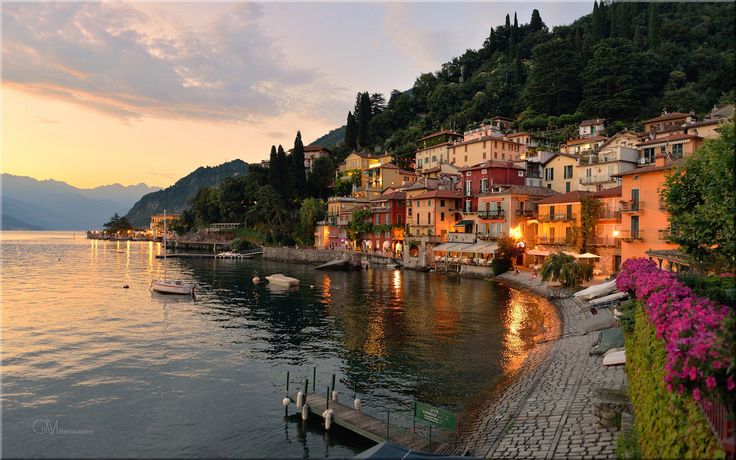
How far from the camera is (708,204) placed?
22.0m

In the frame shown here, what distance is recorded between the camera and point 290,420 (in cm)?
1905

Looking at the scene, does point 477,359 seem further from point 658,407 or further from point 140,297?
point 140,297

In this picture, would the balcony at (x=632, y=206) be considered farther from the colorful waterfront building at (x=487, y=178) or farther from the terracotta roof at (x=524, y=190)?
the colorful waterfront building at (x=487, y=178)

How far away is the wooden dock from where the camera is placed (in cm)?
1594

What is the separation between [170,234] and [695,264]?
18896cm

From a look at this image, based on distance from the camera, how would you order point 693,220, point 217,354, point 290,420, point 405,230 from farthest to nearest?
point 405,230, point 217,354, point 693,220, point 290,420

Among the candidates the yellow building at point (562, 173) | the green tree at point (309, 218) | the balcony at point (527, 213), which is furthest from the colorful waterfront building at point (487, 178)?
the green tree at point (309, 218)

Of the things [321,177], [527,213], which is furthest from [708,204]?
[321,177]

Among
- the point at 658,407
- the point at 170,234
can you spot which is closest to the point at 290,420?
the point at 658,407

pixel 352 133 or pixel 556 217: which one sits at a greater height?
pixel 352 133

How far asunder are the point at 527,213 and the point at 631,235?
2118cm

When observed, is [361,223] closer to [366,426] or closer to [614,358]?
[614,358]

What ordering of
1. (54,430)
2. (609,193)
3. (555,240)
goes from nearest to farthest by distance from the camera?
(54,430), (609,193), (555,240)

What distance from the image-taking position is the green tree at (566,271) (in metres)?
48.2
